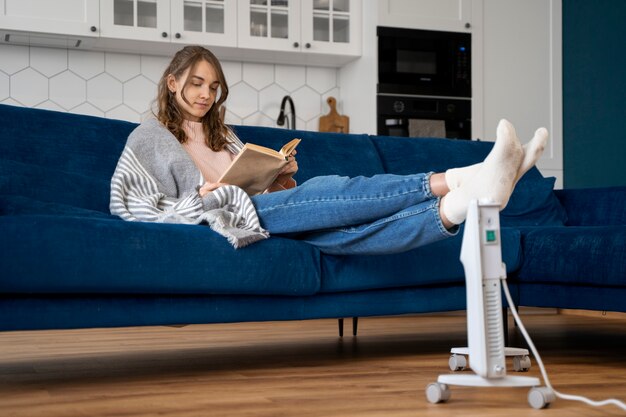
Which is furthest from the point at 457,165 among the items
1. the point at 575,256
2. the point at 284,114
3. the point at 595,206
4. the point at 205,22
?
the point at 205,22

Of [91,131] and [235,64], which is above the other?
[235,64]

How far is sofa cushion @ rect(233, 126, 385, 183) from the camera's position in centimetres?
311

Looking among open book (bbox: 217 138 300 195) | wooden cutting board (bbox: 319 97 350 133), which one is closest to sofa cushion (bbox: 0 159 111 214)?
open book (bbox: 217 138 300 195)

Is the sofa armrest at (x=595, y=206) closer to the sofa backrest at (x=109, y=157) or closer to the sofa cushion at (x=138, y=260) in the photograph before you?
the sofa backrest at (x=109, y=157)

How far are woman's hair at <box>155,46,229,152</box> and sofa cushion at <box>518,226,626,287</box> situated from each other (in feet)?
3.43

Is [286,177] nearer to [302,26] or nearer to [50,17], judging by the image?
[50,17]

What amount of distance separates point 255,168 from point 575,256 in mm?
996

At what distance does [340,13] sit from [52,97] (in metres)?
1.67

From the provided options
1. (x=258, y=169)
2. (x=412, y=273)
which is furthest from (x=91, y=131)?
(x=412, y=273)

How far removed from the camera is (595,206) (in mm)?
3387

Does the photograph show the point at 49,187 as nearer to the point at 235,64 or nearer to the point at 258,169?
the point at 258,169

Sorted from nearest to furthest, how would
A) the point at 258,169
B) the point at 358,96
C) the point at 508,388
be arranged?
the point at 508,388
the point at 258,169
the point at 358,96

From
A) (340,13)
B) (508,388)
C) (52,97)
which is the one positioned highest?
(340,13)

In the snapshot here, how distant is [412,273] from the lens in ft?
8.14
